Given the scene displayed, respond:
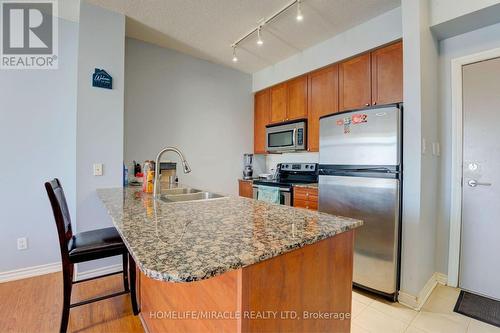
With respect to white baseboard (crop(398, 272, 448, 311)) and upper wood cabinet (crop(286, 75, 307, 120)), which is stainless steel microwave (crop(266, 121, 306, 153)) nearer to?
upper wood cabinet (crop(286, 75, 307, 120))

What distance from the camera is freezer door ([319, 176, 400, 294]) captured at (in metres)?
1.99

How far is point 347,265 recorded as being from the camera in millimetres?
1058

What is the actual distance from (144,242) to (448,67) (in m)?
2.97

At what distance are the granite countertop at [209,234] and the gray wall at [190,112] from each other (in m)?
1.87

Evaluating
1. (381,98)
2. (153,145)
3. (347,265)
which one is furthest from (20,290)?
(381,98)

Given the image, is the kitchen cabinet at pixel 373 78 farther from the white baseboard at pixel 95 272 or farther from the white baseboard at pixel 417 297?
the white baseboard at pixel 95 272

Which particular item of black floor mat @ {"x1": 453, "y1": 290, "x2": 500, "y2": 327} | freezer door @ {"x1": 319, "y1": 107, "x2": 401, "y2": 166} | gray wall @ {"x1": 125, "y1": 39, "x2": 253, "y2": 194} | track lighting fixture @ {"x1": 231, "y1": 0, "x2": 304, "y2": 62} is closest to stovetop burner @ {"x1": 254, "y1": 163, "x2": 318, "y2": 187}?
gray wall @ {"x1": 125, "y1": 39, "x2": 253, "y2": 194}

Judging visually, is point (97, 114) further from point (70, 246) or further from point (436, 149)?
→ point (436, 149)

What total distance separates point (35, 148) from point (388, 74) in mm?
3570

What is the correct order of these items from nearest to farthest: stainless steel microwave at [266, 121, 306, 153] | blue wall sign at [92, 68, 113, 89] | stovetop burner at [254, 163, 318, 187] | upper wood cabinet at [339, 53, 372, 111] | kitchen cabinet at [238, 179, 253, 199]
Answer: blue wall sign at [92, 68, 113, 89]
upper wood cabinet at [339, 53, 372, 111]
stainless steel microwave at [266, 121, 306, 153]
stovetop burner at [254, 163, 318, 187]
kitchen cabinet at [238, 179, 253, 199]

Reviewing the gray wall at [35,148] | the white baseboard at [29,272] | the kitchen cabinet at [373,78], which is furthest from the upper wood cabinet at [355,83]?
the white baseboard at [29,272]

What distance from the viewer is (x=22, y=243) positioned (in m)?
2.33

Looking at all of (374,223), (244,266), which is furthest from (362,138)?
(244,266)

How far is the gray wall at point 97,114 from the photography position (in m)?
2.25
